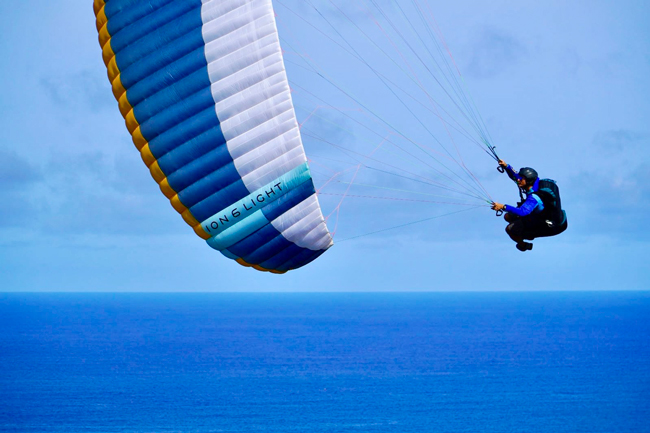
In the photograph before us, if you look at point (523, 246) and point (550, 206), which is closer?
point (550, 206)

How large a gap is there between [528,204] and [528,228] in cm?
47

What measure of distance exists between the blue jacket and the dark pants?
0.19 metres

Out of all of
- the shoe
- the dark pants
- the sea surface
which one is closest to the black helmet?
the dark pants

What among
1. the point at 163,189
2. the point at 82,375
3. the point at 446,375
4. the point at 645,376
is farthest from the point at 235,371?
the point at 163,189

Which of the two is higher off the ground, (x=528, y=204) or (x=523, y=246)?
(x=528, y=204)

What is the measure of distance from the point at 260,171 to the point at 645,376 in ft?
341

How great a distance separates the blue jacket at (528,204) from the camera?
12.9 meters

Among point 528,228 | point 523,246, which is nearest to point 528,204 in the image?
point 528,228

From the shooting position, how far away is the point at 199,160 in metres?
14.6

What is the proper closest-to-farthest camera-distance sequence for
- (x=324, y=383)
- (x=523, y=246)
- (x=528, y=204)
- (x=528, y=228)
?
1. (x=528, y=204)
2. (x=528, y=228)
3. (x=523, y=246)
4. (x=324, y=383)

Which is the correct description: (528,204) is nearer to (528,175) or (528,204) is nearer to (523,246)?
(528,175)

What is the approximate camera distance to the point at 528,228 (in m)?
13.2

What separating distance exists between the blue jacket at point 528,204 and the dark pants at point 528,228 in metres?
0.19

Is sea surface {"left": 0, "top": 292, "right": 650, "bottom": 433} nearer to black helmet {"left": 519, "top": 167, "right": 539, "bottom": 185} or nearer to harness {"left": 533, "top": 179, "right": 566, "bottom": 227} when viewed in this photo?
harness {"left": 533, "top": 179, "right": 566, "bottom": 227}
